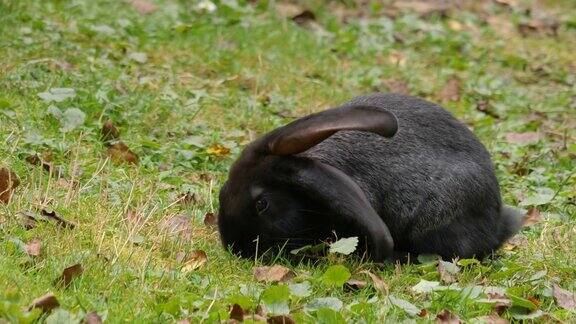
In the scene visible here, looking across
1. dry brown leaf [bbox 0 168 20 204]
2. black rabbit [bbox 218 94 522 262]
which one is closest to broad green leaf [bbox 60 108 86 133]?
dry brown leaf [bbox 0 168 20 204]

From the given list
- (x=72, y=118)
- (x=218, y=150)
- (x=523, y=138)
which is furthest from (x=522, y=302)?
(x=523, y=138)

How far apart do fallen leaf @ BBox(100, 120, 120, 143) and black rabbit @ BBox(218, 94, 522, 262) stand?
Result: 4.74 feet

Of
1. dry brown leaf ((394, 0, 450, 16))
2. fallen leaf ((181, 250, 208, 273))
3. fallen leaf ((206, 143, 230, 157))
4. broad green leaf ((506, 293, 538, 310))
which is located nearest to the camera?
broad green leaf ((506, 293, 538, 310))

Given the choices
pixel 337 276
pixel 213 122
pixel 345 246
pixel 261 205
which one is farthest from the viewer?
pixel 213 122

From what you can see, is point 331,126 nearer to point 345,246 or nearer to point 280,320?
point 345,246

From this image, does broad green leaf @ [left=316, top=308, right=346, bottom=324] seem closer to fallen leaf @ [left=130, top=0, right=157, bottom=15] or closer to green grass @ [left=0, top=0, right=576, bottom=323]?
green grass @ [left=0, top=0, right=576, bottom=323]

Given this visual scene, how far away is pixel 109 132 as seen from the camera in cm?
676

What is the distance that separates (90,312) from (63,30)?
16.1 feet

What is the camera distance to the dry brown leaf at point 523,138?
8.00 metres

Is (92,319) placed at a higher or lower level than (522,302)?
higher

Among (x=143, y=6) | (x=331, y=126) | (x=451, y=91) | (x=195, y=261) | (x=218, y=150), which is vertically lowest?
(x=451, y=91)

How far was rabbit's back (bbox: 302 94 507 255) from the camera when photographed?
218 inches

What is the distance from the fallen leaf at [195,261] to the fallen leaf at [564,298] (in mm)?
1580

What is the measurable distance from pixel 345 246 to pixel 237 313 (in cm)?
101
